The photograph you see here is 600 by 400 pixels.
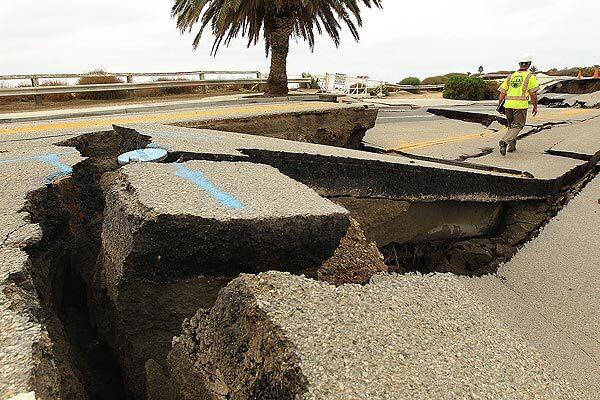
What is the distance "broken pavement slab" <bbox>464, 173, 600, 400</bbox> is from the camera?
299cm

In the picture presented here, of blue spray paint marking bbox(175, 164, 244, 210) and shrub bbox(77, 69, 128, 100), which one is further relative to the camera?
shrub bbox(77, 69, 128, 100)

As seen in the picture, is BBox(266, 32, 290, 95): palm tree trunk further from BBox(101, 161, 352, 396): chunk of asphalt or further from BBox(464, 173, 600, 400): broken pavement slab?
BBox(101, 161, 352, 396): chunk of asphalt

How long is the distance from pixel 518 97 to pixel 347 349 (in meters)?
6.13

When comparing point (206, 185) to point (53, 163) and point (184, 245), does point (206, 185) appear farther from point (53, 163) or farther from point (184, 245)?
point (53, 163)

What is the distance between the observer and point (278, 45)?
16297mm

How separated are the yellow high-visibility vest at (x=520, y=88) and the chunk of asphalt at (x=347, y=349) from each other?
546 cm

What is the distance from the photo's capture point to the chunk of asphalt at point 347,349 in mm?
1461

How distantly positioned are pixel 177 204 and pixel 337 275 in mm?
867

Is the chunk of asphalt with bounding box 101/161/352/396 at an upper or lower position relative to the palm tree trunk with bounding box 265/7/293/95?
lower

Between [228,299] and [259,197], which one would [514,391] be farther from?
[259,197]

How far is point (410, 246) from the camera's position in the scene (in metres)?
4.42

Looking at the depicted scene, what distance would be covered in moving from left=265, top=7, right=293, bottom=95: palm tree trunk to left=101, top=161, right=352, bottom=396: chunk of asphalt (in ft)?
47.4

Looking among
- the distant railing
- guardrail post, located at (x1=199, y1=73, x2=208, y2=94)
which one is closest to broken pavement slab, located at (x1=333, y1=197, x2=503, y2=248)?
the distant railing

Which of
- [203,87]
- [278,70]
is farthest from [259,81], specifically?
[278,70]
